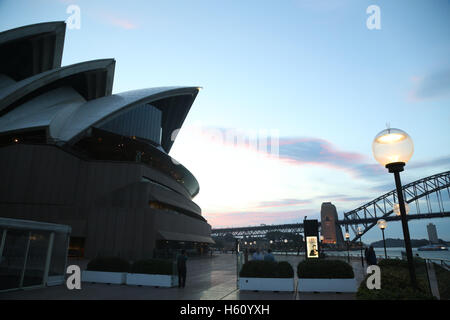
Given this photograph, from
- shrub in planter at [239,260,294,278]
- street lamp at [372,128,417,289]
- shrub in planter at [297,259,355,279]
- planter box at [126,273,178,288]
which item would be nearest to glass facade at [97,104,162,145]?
planter box at [126,273,178,288]

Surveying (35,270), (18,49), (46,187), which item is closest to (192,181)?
(46,187)

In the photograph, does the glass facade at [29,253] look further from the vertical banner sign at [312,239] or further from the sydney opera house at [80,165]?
the vertical banner sign at [312,239]

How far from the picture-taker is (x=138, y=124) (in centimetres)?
4475

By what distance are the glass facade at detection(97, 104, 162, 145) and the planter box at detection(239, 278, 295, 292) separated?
33.1 m

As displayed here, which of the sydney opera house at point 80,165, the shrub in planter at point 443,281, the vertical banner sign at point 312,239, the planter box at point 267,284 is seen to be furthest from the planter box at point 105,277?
the vertical banner sign at point 312,239

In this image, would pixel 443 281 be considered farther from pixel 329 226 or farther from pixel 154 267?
pixel 329 226

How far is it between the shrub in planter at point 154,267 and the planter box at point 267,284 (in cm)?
367

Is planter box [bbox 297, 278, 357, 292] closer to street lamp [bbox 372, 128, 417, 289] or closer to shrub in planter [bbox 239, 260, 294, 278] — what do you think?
shrub in planter [bbox 239, 260, 294, 278]

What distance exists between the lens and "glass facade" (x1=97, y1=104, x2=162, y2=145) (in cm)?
4072

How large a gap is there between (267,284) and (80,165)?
2895cm

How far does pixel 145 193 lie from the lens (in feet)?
106

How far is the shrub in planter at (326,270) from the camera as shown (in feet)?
36.9

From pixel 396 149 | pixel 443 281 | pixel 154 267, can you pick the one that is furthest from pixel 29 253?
pixel 443 281

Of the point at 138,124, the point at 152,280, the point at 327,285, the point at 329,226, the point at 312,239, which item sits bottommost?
the point at 152,280
